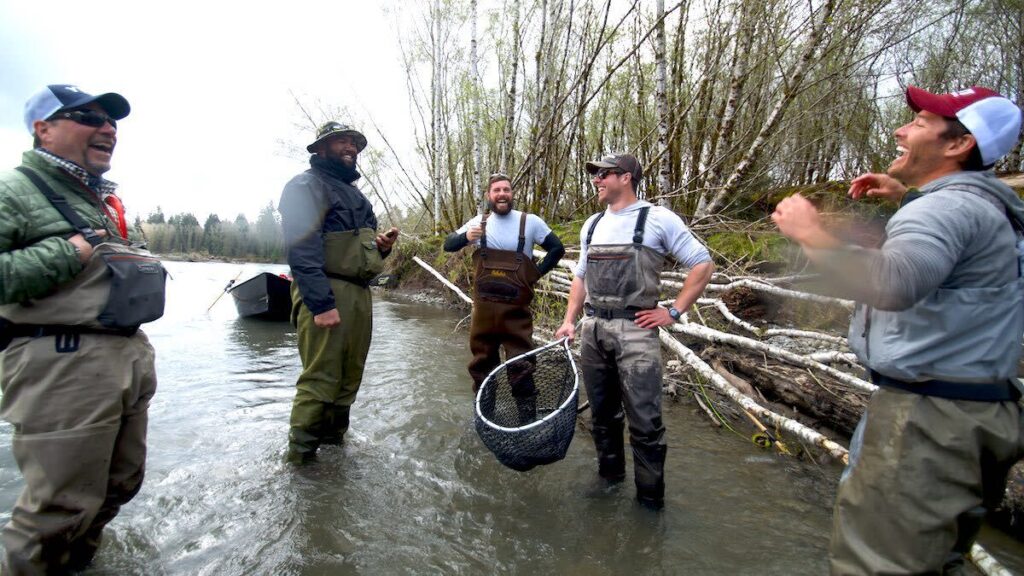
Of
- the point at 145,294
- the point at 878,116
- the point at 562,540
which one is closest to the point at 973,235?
the point at 562,540

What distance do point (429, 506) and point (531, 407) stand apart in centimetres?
104

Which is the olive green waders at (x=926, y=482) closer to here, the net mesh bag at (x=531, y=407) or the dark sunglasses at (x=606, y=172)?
the net mesh bag at (x=531, y=407)

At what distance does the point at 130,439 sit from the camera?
7.18ft

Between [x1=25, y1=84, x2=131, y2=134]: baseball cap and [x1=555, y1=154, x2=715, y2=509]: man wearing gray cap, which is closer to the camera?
[x1=25, y1=84, x2=131, y2=134]: baseball cap

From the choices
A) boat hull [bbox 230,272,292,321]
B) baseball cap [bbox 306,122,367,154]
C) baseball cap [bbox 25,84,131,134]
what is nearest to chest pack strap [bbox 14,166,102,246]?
baseball cap [bbox 25,84,131,134]

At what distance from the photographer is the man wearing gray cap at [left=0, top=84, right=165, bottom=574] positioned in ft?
5.95

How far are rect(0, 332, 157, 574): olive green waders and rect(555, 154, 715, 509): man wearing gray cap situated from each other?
236 cm

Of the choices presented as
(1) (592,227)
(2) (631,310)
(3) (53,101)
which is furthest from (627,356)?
(3) (53,101)

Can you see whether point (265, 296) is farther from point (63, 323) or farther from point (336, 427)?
point (63, 323)

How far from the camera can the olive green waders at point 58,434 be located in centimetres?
182

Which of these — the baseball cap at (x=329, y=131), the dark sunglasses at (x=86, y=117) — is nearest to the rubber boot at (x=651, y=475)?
the baseball cap at (x=329, y=131)

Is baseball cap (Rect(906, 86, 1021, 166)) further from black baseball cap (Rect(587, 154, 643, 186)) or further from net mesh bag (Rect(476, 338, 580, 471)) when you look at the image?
net mesh bag (Rect(476, 338, 580, 471))

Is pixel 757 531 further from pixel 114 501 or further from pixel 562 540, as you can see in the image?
pixel 114 501

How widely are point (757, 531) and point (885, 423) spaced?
59.6 inches
